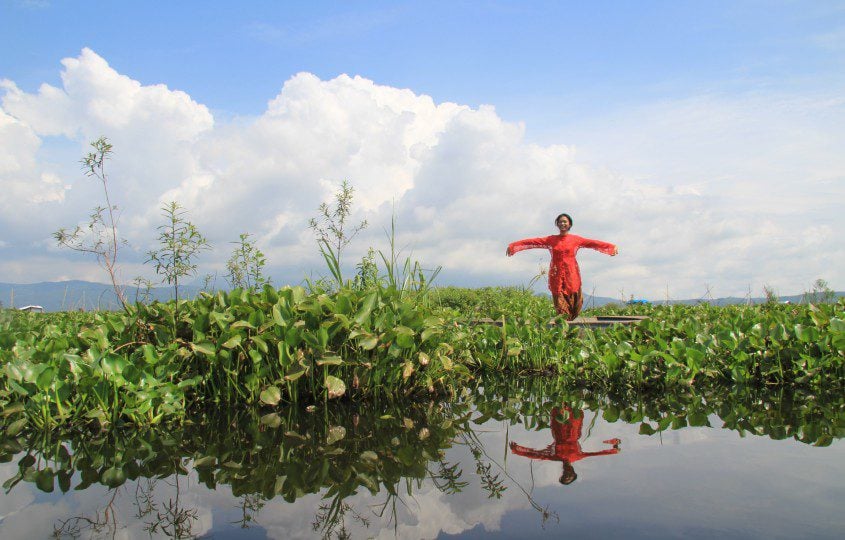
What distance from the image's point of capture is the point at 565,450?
9.57ft

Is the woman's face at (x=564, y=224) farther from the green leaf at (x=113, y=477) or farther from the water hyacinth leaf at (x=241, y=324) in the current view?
the green leaf at (x=113, y=477)

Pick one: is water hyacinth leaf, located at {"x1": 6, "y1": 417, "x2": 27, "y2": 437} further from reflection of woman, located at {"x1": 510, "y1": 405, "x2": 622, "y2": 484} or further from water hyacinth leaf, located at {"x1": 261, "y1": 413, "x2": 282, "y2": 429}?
reflection of woman, located at {"x1": 510, "y1": 405, "x2": 622, "y2": 484}

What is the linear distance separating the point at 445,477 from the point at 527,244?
6.77m

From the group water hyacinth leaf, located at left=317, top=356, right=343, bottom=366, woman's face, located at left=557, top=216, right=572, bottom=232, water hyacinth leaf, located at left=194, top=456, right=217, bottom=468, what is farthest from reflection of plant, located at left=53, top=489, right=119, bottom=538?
woman's face, located at left=557, top=216, right=572, bottom=232

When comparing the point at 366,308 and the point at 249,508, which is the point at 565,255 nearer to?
the point at 366,308

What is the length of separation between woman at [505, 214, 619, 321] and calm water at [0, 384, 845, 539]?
5.01 metres

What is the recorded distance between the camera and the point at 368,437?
312 centimetres

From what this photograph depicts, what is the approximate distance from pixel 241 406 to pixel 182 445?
2.87 ft

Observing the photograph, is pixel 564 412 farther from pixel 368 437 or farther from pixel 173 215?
pixel 173 215

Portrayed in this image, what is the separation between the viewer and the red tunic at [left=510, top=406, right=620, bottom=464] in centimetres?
280

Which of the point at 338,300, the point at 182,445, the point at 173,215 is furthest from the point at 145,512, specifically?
the point at 173,215

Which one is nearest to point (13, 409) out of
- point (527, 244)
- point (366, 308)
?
point (366, 308)

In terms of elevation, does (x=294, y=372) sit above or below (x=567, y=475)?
above

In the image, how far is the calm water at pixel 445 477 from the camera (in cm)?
200
